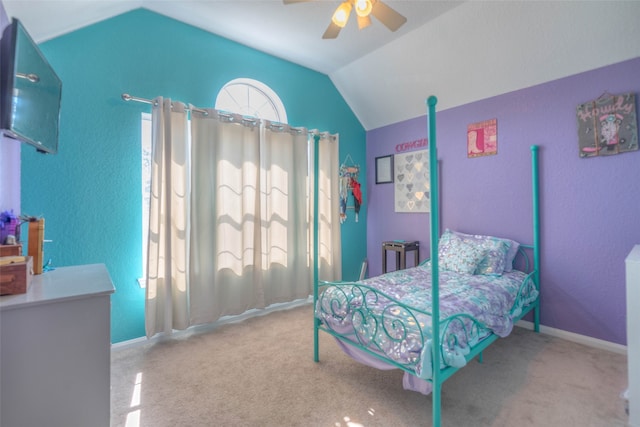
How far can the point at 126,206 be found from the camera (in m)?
2.52

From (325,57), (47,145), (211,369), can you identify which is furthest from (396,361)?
(325,57)

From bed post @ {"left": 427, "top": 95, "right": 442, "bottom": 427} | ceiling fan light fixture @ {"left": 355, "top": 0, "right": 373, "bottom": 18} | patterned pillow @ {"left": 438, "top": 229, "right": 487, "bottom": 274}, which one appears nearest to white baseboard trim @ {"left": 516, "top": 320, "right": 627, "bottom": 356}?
patterned pillow @ {"left": 438, "top": 229, "right": 487, "bottom": 274}

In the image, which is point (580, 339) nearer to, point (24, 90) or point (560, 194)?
point (560, 194)

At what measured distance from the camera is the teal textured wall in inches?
87.4

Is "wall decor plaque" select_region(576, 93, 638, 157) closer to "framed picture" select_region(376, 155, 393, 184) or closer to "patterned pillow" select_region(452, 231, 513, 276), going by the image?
"patterned pillow" select_region(452, 231, 513, 276)

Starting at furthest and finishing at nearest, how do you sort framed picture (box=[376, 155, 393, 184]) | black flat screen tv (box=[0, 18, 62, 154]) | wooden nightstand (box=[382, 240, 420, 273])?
1. framed picture (box=[376, 155, 393, 184])
2. wooden nightstand (box=[382, 240, 420, 273])
3. black flat screen tv (box=[0, 18, 62, 154])

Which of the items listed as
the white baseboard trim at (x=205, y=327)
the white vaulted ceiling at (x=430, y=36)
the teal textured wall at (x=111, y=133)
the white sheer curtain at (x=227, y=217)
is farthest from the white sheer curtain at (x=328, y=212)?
the teal textured wall at (x=111, y=133)

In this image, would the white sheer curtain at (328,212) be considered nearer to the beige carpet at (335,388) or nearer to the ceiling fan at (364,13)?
the beige carpet at (335,388)

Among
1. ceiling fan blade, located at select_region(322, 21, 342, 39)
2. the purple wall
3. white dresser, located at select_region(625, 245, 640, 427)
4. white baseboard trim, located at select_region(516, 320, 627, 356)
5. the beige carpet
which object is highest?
ceiling fan blade, located at select_region(322, 21, 342, 39)

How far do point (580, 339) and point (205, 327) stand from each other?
11.5ft

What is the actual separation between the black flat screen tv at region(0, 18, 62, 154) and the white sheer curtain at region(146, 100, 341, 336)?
33.9 inches

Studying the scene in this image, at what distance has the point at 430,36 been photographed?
9.44 ft

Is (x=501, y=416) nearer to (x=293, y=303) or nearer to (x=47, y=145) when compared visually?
(x=293, y=303)

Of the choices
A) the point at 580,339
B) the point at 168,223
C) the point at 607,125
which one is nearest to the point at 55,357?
the point at 168,223
